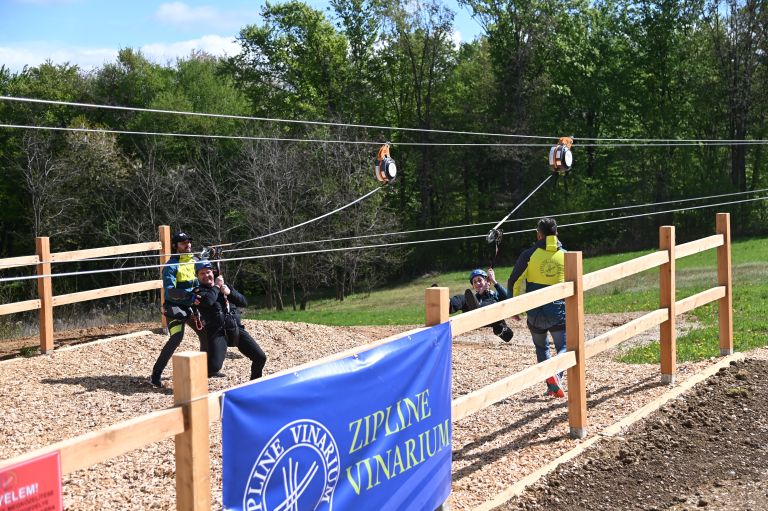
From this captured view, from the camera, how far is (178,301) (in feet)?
34.6

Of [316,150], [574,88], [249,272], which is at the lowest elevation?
[249,272]

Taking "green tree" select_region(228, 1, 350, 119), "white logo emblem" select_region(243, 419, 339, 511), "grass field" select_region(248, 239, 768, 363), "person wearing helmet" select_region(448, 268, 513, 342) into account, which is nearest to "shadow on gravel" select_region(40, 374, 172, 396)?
"person wearing helmet" select_region(448, 268, 513, 342)

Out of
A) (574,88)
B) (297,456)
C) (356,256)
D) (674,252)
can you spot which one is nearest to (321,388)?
(297,456)

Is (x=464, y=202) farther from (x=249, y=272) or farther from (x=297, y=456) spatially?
(x=297, y=456)

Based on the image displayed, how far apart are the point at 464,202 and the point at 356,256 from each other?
16175 millimetres

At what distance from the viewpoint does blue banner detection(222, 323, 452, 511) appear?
13.0 ft

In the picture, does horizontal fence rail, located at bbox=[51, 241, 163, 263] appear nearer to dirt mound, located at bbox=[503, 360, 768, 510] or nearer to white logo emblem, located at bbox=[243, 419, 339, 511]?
dirt mound, located at bbox=[503, 360, 768, 510]

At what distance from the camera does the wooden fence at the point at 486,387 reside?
353 cm

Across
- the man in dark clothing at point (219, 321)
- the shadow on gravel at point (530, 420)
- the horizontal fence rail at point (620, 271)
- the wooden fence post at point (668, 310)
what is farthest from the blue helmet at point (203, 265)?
the wooden fence post at point (668, 310)

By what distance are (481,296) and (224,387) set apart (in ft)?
10.7

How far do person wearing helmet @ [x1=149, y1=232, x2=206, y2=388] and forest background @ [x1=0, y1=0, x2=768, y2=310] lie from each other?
1074 inches

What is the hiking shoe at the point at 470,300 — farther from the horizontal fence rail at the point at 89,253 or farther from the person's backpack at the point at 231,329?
the horizontal fence rail at the point at 89,253

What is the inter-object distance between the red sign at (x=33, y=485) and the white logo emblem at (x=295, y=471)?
97cm

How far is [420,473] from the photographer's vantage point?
530 cm
